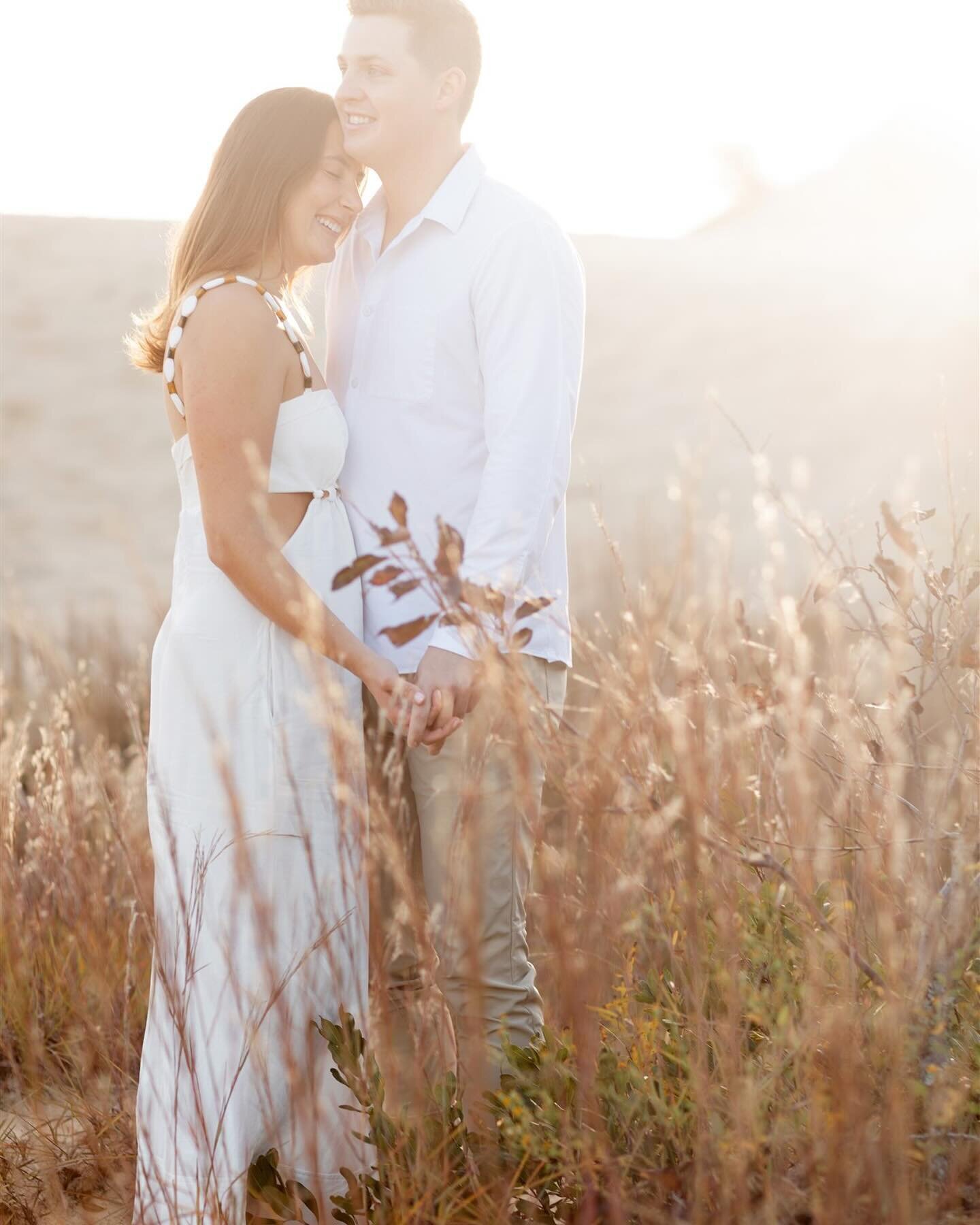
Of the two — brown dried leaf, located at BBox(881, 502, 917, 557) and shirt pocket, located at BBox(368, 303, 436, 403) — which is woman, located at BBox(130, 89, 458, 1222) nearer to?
shirt pocket, located at BBox(368, 303, 436, 403)

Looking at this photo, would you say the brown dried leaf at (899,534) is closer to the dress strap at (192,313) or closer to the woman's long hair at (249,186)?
the dress strap at (192,313)

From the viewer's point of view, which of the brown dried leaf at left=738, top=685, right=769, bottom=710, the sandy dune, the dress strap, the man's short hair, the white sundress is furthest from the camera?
the sandy dune

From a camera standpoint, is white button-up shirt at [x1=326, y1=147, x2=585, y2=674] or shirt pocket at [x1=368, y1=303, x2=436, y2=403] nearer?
white button-up shirt at [x1=326, y1=147, x2=585, y2=674]

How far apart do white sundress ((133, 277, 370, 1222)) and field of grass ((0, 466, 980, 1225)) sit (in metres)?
0.10

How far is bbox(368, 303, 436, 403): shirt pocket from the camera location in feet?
7.28

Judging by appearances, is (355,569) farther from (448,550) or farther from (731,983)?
(731,983)

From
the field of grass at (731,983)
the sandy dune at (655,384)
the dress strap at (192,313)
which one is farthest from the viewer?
the sandy dune at (655,384)

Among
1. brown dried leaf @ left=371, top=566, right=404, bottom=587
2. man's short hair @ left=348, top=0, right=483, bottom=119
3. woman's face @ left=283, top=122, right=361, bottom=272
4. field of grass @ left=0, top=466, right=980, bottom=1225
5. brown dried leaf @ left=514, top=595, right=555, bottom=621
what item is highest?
man's short hair @ left=348, top=0, right=483, bottom=119

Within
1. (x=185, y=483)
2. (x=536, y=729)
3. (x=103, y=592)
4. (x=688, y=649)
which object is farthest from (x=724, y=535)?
(x=103, y=592)

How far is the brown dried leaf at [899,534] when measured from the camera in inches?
61.8

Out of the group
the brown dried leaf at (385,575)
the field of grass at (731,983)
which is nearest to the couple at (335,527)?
the field of grass at (731,983)

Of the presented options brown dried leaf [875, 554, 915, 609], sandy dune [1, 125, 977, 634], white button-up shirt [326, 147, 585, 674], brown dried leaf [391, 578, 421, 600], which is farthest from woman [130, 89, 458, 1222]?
sandy dune [1, 125, 977, 634]

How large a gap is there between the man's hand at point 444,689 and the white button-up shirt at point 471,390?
13 cm

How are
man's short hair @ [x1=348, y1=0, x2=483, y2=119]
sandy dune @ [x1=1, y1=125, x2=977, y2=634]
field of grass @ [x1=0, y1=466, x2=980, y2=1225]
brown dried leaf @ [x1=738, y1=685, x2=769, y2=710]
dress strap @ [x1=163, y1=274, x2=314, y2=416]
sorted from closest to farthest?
1. field of grass @ [x1=0, y1=466, x2=980, y2=1225]
2. brown dried leaf @ [x1=738, y1=685, x2=769, y2=710]
3. dress strap @ [x1=163, y1=274, x2=314, y2=416]
4. man's short hair @ [x1=348, y1=0, x2=483, y2=119]
5. sandy dune @ [x1=1, y1=125, x2=977, y2=634]
